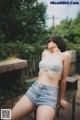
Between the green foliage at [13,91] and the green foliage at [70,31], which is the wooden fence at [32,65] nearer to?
the green foliage at [13,91]

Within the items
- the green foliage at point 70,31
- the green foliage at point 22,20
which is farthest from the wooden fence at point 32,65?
the green foliage at point 22,20

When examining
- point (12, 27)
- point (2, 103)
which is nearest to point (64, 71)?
point (2, 103)

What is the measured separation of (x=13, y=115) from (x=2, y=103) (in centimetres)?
308

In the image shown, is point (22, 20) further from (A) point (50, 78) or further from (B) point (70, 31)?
(A) point (50, 78)

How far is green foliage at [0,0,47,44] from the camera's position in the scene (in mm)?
12672

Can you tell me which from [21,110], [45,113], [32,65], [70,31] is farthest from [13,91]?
[70,31]

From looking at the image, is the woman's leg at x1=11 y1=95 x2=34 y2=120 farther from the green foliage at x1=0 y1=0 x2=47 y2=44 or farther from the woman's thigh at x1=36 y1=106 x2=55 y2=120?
the green foliage at x1=0 y1=0 x2=47 y2=44

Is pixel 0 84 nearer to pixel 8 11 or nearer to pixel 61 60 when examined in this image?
pixel 61 60

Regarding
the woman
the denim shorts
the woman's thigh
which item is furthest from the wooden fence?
the woman's thigh

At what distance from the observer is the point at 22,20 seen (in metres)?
12.9

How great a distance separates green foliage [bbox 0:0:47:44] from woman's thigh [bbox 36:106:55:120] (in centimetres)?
922

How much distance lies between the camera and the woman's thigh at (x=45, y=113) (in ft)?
11.0

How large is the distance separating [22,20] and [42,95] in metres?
9.70

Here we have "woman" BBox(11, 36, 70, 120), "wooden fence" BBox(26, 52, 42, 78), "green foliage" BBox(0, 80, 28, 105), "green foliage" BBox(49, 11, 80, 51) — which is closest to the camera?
"woman" BBox(11, 36, 70, 120)
